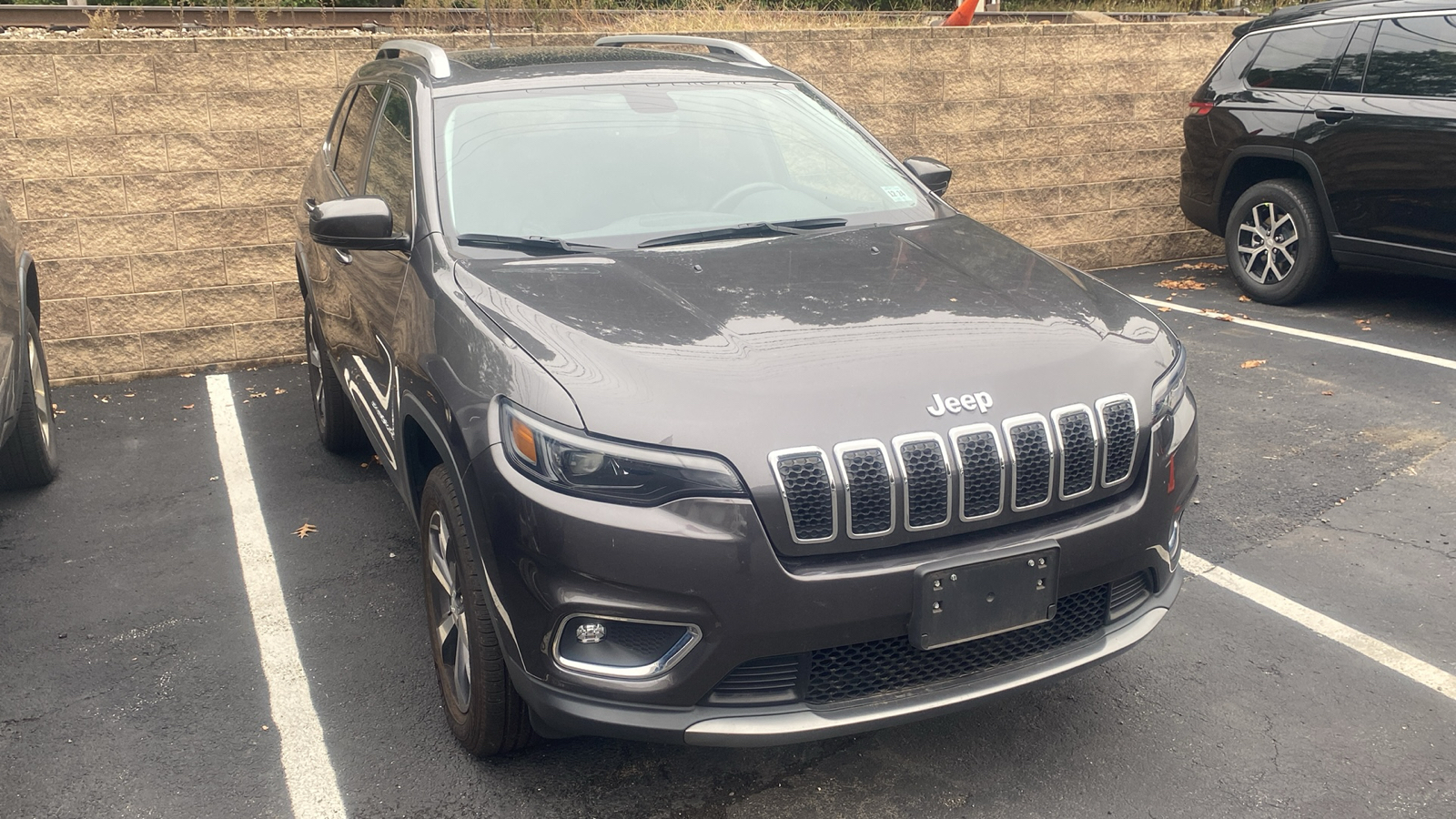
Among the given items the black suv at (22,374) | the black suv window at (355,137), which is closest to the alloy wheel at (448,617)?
the black suv window at (355,137)

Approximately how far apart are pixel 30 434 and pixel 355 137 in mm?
1878

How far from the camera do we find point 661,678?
256 cm

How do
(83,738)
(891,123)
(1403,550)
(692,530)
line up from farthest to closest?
(891,123)
(1403,550)
(83,738)
(692,530)

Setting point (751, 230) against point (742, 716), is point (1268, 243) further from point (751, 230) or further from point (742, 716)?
point (742, 716)

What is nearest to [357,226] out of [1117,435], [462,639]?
[462,639]

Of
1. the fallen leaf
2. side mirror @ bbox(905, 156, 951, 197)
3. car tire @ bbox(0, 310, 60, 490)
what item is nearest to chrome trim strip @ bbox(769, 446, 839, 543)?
side mirror @ bbox(905, 156, 951, 197)

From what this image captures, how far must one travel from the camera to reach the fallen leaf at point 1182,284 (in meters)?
8.72

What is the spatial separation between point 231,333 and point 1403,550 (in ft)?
20.3

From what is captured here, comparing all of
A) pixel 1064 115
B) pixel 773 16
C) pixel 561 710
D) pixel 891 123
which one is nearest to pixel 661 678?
pixel 561 710

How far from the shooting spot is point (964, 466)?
2.62m

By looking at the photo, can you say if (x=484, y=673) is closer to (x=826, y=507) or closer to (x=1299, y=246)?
(x=826, y=507)

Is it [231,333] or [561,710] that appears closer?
[561,710]

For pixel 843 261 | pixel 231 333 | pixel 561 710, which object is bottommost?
pixel 231 333

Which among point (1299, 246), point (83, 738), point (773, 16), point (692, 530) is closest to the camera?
point (692, 530)
